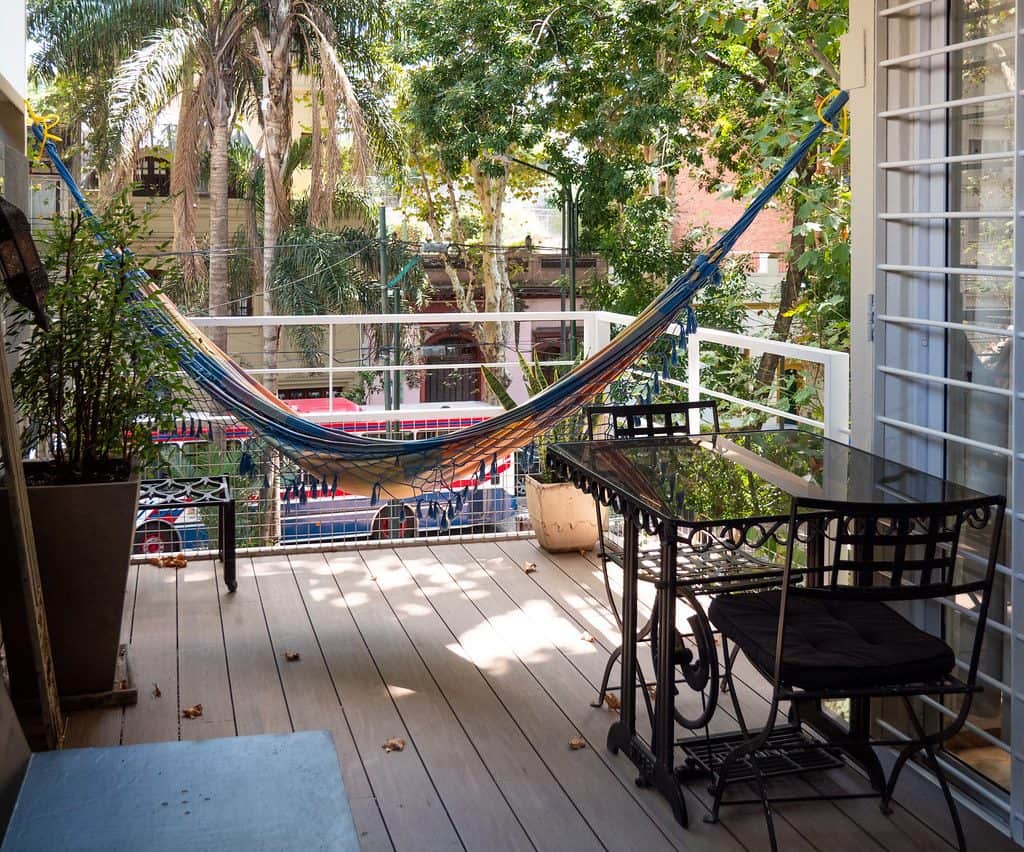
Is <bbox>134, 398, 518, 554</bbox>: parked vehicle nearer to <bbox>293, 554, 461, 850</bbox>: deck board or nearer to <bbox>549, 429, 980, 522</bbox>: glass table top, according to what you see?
<bbox>293, 554, 461, 850</bbox>: deck board

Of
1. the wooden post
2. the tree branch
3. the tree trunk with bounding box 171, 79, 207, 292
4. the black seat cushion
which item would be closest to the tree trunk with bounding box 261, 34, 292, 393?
the tree trunk with bounding box 171, 79, 207, 292

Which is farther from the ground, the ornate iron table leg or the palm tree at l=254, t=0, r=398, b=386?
the palm tree at l=254, t=0, r=398, b=386

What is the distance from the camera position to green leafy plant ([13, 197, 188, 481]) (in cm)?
282

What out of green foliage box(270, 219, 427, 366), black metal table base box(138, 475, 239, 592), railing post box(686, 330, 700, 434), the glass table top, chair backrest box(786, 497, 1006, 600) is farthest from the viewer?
green foliage box(270, 219, 427, 366)

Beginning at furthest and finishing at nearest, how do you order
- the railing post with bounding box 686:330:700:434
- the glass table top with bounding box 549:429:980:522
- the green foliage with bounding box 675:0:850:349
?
the green foliage with bounding box 675:0:850:349 → the railing post with bounding box 686:330:700:434 → the glass table top with bounding box 549:429:980:522

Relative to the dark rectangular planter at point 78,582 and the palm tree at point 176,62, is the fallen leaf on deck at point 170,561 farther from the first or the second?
the palm tree at point 176,62

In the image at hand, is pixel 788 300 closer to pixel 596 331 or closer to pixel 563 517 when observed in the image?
pixel 596 331

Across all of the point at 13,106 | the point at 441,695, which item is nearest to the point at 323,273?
the point at 13,106

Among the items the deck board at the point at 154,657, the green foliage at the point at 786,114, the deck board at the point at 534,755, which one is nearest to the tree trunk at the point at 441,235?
the green foliage at the point at 786,114

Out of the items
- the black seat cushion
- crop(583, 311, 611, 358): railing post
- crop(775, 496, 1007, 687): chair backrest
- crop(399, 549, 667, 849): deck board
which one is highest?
crop(583, 311, 611, 358): railing post

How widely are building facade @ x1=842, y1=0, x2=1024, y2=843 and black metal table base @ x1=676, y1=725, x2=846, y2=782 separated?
0.21 meters

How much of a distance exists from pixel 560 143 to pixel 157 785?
9743 mm

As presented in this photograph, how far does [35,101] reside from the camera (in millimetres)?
14016

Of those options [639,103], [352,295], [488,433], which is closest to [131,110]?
[352,295]
